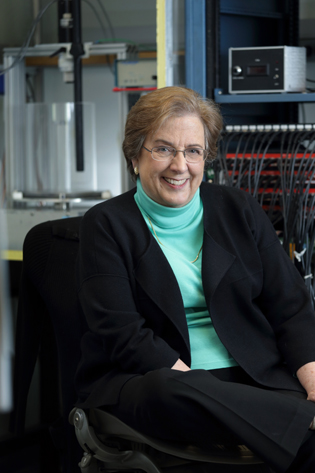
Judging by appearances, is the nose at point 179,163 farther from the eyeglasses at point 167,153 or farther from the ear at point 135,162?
the ear at point 135,162

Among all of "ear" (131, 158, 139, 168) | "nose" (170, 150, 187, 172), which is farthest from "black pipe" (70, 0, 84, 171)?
"nose" (170, 150, 187, 172)

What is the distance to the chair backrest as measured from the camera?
1366 millimetres

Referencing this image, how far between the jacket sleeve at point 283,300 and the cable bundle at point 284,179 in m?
0.44

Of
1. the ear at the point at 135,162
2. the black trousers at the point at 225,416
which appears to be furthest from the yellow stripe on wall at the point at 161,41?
the black trousers at the point at 225,416

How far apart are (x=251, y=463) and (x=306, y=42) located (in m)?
2.13

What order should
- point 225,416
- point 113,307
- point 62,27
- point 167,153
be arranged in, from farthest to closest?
point 62,27
point 167,153
point 113,307
point 225,416

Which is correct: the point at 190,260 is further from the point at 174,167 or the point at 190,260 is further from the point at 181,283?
the point at 174,167

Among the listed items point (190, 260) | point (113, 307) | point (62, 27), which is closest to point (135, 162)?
point (190, 260)

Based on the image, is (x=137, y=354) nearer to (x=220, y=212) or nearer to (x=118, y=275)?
(x=118, y=275)

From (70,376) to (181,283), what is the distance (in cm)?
38

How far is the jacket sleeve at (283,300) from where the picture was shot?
Answer: 4.18 ft

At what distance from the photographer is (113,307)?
1.18 m

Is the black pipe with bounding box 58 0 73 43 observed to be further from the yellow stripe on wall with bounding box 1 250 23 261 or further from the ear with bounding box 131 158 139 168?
the ear with bounding box 131 158 139 168

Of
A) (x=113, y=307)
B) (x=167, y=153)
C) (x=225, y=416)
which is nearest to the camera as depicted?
(x=225, y=416)
